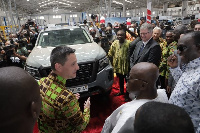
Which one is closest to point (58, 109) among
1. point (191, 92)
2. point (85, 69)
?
point (191, 92)

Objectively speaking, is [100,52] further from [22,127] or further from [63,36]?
[22,127]

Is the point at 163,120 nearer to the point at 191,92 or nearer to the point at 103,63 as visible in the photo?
the point at 191,92

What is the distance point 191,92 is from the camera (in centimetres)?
150

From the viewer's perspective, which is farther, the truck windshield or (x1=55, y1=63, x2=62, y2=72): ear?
the truck windshield

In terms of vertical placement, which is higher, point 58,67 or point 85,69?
point 58,67

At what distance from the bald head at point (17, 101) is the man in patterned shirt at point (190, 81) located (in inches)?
51.9

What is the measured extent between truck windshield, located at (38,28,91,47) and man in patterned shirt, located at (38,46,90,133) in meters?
2.74

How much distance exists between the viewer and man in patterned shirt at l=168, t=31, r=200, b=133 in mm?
1499

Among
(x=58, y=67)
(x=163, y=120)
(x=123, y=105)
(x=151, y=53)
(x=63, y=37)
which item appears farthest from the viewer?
(x=63, y=37)

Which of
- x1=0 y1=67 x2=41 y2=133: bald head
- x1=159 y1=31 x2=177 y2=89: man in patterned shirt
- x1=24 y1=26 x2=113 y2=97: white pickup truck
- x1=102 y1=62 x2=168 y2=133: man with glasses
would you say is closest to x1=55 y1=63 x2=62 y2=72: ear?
x1=102 y1=62 x2=168 y2=133: man with glasses

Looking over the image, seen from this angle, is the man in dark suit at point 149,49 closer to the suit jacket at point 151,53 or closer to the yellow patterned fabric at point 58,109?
the suit jacket at point 151,53

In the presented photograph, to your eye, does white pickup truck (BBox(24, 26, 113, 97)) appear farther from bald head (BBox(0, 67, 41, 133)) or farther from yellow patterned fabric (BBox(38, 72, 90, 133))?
bald head (BBox(0, 67, 41, 133))

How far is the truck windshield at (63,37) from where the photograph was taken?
451 cm

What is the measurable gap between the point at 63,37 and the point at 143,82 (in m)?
3.61
